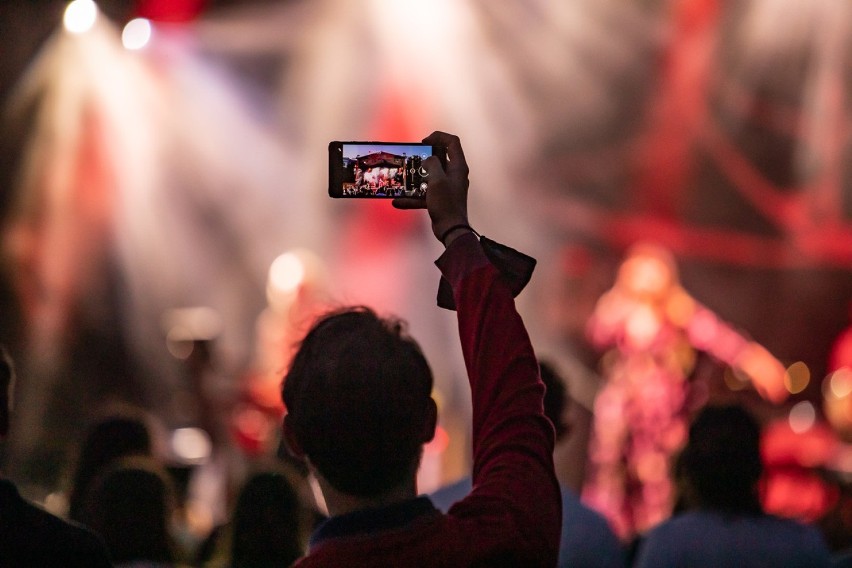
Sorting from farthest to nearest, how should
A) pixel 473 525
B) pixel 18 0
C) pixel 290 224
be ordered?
pixel 290 224, pixel 18 0, pixel 473 525

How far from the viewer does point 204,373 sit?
6.00 m

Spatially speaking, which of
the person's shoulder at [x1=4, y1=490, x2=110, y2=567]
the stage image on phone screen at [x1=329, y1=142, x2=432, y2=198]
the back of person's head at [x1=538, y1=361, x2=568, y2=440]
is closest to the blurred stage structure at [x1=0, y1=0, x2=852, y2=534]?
the back of person's head at [x1=538, y1=361, x2=568, y2=440]

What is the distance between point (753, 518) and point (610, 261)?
564cm

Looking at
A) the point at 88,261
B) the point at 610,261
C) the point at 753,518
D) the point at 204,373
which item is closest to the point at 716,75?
the point at 610,261

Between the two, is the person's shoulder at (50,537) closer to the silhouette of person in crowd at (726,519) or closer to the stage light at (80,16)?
the silhouette of person in crowd at (726,519)

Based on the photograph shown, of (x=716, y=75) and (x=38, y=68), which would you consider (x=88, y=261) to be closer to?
(x=38, y=68)

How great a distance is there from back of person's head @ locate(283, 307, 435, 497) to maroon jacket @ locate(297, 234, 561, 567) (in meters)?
0.04

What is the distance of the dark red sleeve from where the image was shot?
1055mm

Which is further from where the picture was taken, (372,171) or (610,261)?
(610,261)

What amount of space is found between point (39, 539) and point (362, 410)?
2.02ft

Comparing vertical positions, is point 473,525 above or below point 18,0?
below

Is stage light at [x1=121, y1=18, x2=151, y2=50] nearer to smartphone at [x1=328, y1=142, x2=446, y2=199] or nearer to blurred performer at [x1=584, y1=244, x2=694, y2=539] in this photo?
blurred performer at [x1=584, y1=244, x2=694, y2=539]

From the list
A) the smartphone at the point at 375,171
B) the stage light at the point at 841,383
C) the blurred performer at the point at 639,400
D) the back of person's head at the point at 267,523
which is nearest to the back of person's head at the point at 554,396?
the back of person's head at the point at 267,523

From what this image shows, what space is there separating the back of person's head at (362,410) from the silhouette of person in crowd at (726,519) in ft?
3.57
